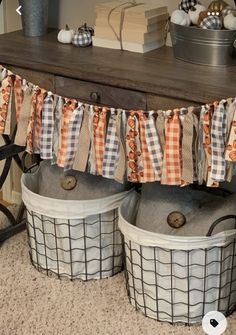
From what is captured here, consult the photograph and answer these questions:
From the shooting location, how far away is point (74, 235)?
7.03 ft

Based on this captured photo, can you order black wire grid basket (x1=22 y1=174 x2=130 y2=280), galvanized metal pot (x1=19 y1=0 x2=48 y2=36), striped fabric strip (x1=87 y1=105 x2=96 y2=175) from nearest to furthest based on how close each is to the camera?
striped fabric strip (x1=87 y1=105 x2=96 y2=175), black wire grid basket (x1=22 y1=174 x2=130 y2=280), galvanized metal pot (x1=19 y1=0 x2=48 y2=36)

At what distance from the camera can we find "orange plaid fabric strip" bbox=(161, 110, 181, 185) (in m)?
1.73

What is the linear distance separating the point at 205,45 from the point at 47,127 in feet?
1.72

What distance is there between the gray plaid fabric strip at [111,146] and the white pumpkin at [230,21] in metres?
0.41

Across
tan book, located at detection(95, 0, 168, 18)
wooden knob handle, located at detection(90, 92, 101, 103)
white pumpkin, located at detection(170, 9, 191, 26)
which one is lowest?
wooden knob handle, located at detection(90, 92, 101, 103)

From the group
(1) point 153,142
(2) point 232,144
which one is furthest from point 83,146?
(2) point 232,144

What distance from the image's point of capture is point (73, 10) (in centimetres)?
240

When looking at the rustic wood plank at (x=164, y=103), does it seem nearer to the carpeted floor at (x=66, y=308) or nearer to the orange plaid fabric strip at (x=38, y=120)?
the orange plaid fabric strip at (x=38, y=120)

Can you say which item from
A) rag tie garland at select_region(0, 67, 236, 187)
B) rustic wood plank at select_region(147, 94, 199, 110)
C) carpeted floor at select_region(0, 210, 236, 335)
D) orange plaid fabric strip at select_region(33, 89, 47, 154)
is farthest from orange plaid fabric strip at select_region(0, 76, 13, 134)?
carpeted floor at select_region(0, 210, 236, 335)

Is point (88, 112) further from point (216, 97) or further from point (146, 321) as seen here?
point (146, 321)

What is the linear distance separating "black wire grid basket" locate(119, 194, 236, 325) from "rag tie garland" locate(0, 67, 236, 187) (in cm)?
19

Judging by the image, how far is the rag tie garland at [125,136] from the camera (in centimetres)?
169

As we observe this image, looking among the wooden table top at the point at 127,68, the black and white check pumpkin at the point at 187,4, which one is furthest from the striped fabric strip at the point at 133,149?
the black and white check pumpkin at the point at 187,4

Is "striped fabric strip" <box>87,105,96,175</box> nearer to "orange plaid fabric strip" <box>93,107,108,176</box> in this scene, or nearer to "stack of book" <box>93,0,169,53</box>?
"orange plaid fabric strip" <box>93,107,108,176</box>
